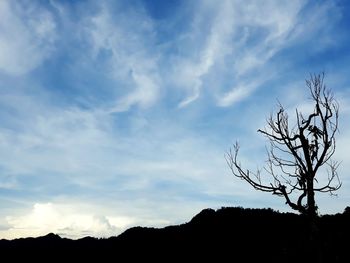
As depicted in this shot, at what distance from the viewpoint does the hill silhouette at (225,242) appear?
2334cm

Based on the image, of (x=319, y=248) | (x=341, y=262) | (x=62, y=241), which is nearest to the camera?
(x=319, y=248)

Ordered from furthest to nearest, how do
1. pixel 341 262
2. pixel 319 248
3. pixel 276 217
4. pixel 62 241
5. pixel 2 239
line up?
1. pixel 2 239
2. pixel 62 241
3. pixel 276 217
4. pixel 341 262
5. pixel 319 248

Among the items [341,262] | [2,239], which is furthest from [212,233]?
[2,239]

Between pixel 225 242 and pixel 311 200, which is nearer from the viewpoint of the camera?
pixel 311 200

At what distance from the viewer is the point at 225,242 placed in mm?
28812

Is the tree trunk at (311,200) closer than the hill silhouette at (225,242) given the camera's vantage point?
Yes

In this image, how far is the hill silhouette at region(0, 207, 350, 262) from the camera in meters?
23.3

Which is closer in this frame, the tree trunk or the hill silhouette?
the tree trunk

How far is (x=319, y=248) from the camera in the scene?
1327 cm

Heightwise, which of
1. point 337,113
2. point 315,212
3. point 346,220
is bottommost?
point 315,212

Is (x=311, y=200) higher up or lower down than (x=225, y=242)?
lower down

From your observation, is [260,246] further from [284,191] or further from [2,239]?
[2,239]

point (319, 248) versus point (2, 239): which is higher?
point (2, 239)

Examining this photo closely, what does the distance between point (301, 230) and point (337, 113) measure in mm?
14437
